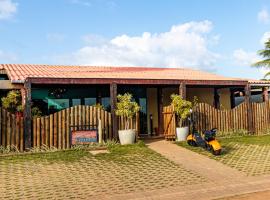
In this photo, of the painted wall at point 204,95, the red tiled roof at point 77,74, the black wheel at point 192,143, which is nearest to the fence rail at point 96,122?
the red tiled roof at point 77,74

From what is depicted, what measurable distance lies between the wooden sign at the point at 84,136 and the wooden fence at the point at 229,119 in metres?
3.66

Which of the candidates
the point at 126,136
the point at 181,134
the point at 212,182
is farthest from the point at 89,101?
the point at 212,182

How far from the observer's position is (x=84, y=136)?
42.2ft

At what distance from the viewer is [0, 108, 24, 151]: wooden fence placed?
11727mm

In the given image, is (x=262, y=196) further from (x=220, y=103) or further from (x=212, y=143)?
(x=220, y=103)

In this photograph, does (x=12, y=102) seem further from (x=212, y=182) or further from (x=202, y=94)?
(x=202, y=94)

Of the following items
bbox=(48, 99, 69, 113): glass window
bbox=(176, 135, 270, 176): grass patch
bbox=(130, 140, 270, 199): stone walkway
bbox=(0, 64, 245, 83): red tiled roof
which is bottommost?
bbox=(130, 140, 270, 199): stone walkway

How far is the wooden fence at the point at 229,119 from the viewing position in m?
15.4

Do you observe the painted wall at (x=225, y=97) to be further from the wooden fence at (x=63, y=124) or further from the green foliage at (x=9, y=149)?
the green foliage at (x=9, y=149)

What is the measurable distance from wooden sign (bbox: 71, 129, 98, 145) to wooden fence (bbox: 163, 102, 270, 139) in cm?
366

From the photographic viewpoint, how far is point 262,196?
6.91 m

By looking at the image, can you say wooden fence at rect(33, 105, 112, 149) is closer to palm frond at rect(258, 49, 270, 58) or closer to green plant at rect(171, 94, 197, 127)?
green plant at rect(171, 94, 197, 127)

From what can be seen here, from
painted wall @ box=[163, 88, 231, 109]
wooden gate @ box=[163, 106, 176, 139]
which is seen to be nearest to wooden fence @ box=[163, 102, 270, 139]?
wooden gate @ box=[163, 106, 176, 139]

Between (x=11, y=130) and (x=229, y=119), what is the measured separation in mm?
9838
